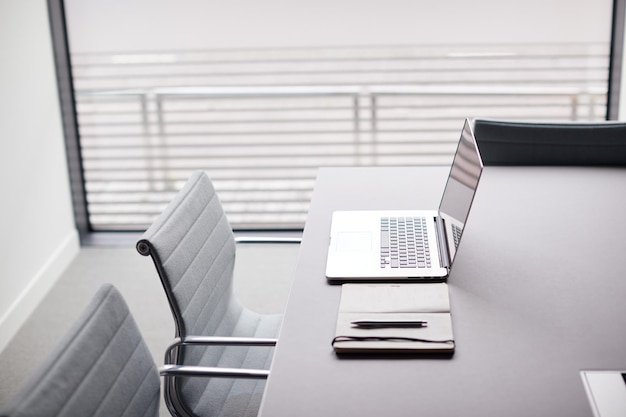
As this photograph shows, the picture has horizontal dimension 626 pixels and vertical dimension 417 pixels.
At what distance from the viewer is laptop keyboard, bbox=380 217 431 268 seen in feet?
6.41

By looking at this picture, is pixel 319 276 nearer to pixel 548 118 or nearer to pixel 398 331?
pixel 398 331

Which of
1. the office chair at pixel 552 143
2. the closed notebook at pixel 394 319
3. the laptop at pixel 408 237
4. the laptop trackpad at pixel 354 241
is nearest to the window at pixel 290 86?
the office chair at pixel 552 143

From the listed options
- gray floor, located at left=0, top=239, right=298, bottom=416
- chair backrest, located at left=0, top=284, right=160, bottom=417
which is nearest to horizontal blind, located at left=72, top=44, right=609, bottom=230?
gray floor, located at left=0, top=239, right=298, bottom=416

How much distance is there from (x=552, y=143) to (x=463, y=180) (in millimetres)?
825

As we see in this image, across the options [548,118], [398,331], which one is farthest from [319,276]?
[548,118]

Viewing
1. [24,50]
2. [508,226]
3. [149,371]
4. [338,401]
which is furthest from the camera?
[24,50]

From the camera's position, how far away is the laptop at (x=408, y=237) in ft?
6.21

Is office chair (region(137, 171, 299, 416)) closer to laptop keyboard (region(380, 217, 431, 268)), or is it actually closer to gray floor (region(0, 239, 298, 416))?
laptop keyboard (region(380, 217, 431, 268))

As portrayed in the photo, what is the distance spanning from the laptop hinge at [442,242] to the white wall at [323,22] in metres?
1.76

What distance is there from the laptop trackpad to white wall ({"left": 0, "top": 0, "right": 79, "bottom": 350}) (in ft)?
5.32

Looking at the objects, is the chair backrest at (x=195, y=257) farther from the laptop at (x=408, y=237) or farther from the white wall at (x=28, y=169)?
the white wall at (x=28, y=169)

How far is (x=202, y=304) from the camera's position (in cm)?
200

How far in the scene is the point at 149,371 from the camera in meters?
1.63

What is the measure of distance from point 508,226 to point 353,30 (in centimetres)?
183
